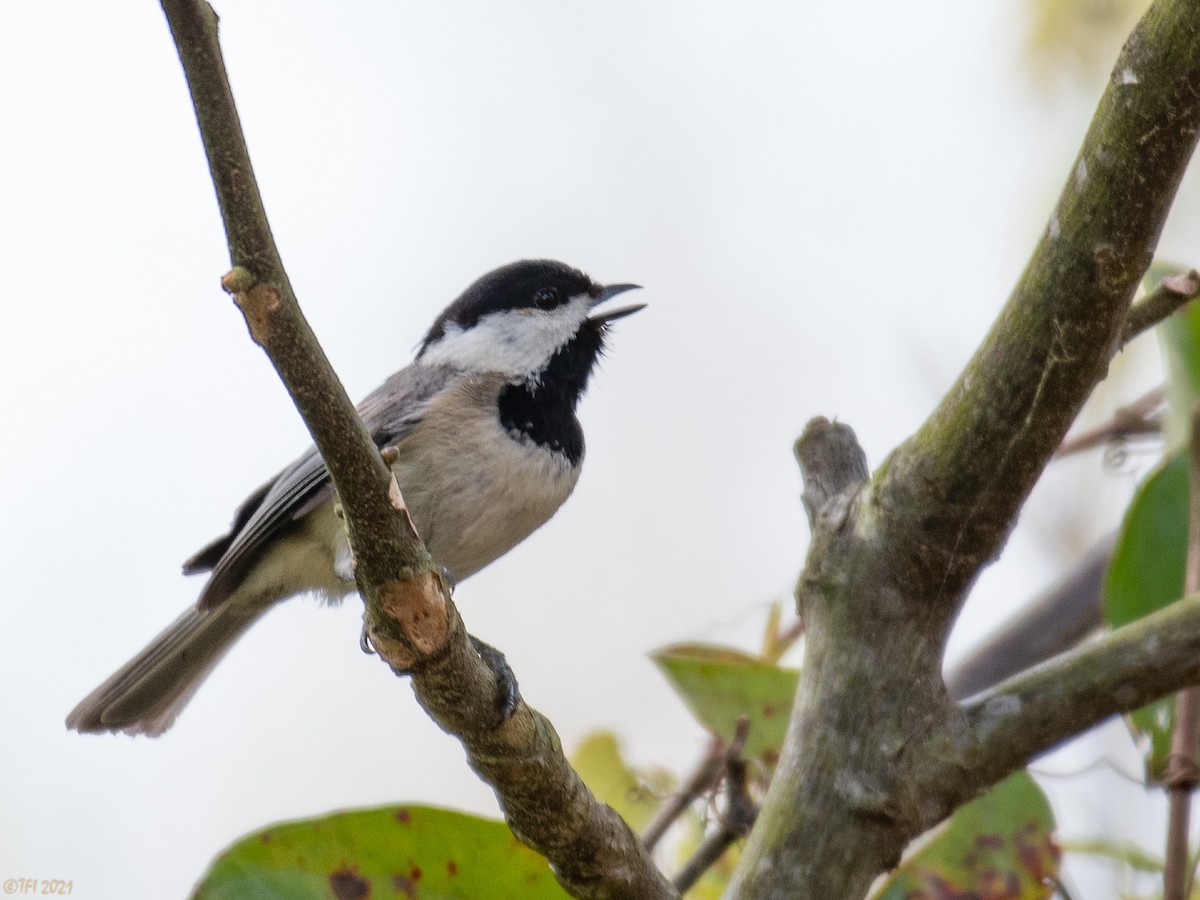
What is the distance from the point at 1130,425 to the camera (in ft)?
8.04

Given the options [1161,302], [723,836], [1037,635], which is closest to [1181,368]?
[1161,302]

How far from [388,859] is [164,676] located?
4.18ft

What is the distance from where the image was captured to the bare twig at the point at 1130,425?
8.02ft

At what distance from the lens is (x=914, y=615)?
1.52 m

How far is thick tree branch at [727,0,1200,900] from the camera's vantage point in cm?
128

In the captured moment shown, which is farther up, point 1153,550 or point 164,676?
point 164,676

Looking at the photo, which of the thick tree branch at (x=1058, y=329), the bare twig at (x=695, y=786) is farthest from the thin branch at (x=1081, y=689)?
the bare twig at (x=695, y=786)

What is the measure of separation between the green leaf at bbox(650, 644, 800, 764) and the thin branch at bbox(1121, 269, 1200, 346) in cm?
82

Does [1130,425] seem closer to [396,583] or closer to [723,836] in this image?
[723,836]

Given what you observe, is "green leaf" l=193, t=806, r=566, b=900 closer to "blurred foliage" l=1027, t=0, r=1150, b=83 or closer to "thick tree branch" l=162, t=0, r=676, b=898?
"thick tree branch" l=162, t=0, r=676, b=898

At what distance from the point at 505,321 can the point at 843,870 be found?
1.73 m

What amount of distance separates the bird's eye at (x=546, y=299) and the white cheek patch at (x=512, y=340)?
0.02 m

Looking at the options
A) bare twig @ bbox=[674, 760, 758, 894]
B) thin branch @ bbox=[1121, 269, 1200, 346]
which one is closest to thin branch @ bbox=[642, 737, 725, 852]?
bare twig @ bbox=[674, 760, 758, 894]

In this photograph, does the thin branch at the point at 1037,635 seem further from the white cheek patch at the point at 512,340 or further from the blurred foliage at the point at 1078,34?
the blurred foliage at the point at 1078,34
